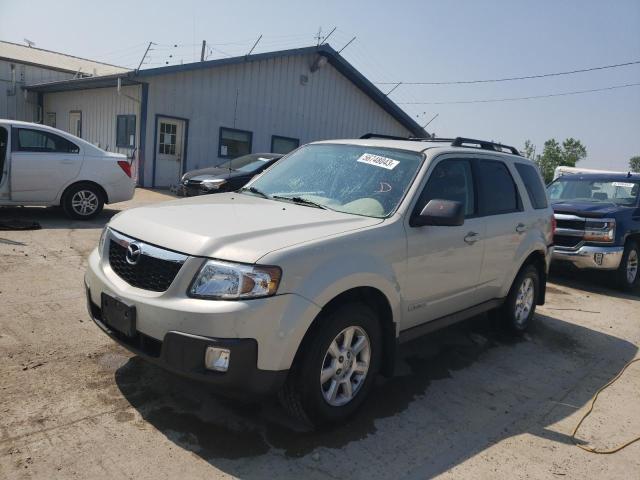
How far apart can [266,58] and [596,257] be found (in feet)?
42.6

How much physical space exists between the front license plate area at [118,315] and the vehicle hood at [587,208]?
7254mm

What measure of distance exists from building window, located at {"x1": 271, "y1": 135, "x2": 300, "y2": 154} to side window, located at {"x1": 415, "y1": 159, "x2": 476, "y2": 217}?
14916 millimetres

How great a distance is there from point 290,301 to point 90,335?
236cm

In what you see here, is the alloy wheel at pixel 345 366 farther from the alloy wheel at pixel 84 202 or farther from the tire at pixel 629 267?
the alloy wheel at pixel 84 202

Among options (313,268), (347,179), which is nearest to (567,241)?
(347,179)

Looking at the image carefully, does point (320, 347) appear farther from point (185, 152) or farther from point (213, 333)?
point (185, 152)

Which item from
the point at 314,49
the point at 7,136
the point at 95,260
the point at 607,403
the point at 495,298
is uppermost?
the point at 314,49

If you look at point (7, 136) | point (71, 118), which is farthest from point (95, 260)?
point (71, 118)

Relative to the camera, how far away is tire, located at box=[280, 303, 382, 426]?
121 inches

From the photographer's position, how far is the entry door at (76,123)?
19.0m

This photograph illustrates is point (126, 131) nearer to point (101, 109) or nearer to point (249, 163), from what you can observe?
point (101, 109)

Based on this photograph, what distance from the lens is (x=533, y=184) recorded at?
5.61 meters

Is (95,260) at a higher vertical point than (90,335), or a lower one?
higher

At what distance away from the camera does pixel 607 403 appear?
4172 millimetres
